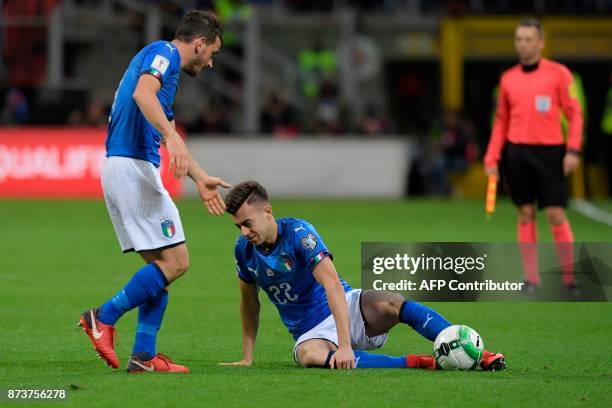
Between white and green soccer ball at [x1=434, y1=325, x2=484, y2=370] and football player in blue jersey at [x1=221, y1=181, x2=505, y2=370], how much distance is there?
0.10 meters

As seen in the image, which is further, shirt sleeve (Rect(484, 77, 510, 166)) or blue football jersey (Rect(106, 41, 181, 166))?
shirt sleeve (Rect(484, 77, 510, 166))

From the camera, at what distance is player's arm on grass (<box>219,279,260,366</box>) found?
7.22 m

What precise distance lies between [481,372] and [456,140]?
1783 centimetres

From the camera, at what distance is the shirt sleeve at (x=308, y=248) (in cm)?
689

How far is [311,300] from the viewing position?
23.6 ft

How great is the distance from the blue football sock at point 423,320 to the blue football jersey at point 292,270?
399 millimetres

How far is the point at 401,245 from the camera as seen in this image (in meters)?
7.76

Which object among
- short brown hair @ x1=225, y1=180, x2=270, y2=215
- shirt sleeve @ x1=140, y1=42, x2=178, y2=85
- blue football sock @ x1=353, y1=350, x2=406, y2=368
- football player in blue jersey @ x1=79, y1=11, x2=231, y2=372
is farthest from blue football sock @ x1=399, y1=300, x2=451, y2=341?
shirt sleeve @ x1=140, y1=42, x2=178, y2=85

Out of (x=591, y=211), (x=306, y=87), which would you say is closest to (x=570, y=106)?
(x=591, y=211)

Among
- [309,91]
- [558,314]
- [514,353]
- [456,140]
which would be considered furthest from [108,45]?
[514,353]

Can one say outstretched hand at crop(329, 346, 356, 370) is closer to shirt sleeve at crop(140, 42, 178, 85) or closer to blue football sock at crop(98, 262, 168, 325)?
blue football sock at crop(98, 262, 168, 325)

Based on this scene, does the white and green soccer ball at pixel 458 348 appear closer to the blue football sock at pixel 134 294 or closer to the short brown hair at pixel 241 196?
the short brown hair at pixel 241 196

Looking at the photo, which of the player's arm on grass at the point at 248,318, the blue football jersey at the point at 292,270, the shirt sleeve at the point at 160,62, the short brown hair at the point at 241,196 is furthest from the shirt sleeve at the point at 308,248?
the shirt sleeve at the point at 160,62

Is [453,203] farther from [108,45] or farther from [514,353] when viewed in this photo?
[514,353]
